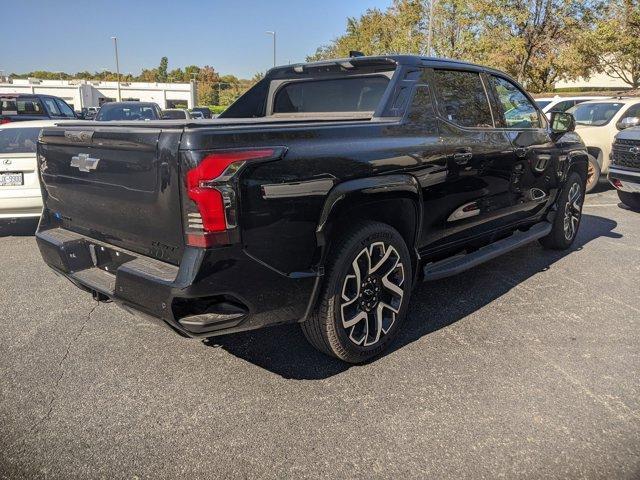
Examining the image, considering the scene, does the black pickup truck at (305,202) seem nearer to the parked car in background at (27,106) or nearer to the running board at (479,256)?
the running board at (479,256)

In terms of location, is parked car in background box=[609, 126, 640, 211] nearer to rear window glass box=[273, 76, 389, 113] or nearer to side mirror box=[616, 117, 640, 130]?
side mirror box=[616, 117, 640, 130]

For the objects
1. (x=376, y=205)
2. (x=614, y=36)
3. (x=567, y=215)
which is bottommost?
(x=567, y=215)

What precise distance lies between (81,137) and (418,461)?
247 centimetres

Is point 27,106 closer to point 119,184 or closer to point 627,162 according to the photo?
point 119,184

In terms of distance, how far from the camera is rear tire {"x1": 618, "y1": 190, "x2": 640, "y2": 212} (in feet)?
27.7

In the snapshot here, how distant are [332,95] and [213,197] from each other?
2331 mm

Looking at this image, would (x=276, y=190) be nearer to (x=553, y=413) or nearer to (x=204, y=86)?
(x=553, y=413)

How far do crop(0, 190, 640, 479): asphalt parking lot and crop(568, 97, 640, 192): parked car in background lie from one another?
596cm

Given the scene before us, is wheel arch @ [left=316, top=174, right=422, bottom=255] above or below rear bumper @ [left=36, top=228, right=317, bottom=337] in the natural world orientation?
above

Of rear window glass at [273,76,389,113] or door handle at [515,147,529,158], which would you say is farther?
door handle at [515,147,529,158]

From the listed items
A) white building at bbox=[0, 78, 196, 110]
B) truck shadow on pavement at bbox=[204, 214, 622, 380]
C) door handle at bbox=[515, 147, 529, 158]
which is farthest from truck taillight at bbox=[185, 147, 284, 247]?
white building at bbox=[0, 78, 196, 110]

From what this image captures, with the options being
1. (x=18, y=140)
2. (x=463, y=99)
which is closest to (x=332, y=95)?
(x=463, y=99)

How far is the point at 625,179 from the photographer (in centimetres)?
775

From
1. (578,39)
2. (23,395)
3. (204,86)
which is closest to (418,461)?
(23,395)
